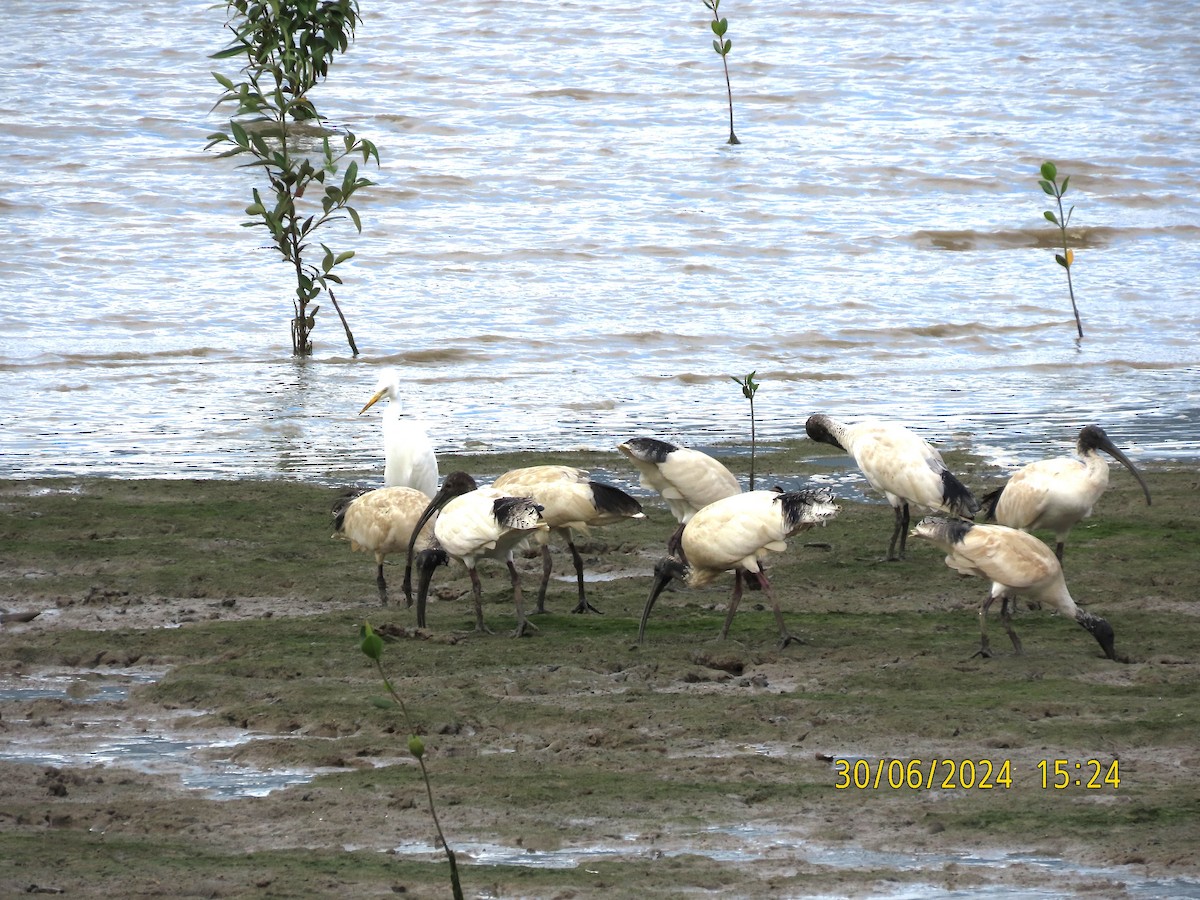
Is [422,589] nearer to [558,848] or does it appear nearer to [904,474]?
[904,474]

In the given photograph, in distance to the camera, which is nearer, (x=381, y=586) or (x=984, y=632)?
(x=984, y=632)

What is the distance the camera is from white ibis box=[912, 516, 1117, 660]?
730 cm

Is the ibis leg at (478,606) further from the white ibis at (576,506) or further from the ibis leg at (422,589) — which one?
the white ibis at (576,506)

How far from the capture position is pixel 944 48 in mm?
38188

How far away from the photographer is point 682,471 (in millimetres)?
9031

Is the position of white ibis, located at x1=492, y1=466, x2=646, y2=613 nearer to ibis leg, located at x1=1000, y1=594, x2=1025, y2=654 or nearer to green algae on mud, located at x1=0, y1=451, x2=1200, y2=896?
green algae on mud, located at x1=0, y1=451, x2=1200, y2=896

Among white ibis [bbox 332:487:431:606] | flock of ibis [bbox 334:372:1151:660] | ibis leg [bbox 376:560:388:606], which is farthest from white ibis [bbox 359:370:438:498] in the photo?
ibis leg [bbox 376:560:388:606]
